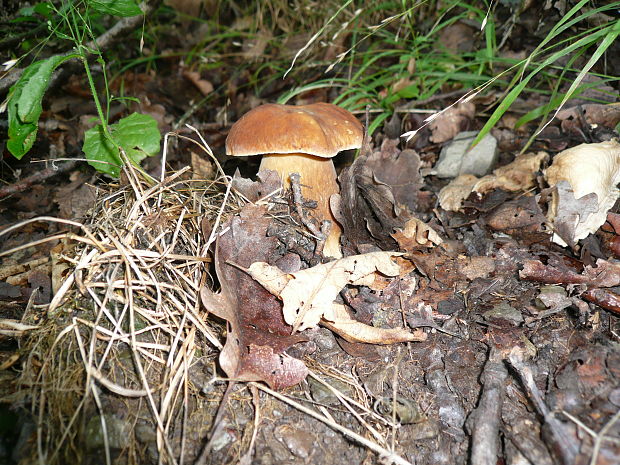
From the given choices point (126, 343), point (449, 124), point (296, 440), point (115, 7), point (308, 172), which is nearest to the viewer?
point (296, 440)

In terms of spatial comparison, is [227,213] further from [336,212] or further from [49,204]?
[49,204]

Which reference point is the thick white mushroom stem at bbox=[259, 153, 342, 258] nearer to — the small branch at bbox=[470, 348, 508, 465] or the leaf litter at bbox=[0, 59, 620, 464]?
the leaf litter at bbox=[0, 59, 620, 464]

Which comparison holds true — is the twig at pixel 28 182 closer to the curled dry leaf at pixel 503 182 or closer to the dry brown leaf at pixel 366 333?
the dry brown leaf at pixel 366 333

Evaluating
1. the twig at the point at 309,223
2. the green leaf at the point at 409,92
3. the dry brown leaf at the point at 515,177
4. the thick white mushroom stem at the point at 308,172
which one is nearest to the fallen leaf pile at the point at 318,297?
the twig at the point at 309,223

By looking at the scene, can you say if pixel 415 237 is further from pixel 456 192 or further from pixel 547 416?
pixel 547 416

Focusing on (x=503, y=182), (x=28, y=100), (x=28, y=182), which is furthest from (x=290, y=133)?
(x=28, y=182)

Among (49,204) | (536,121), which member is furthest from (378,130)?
(49,204)
